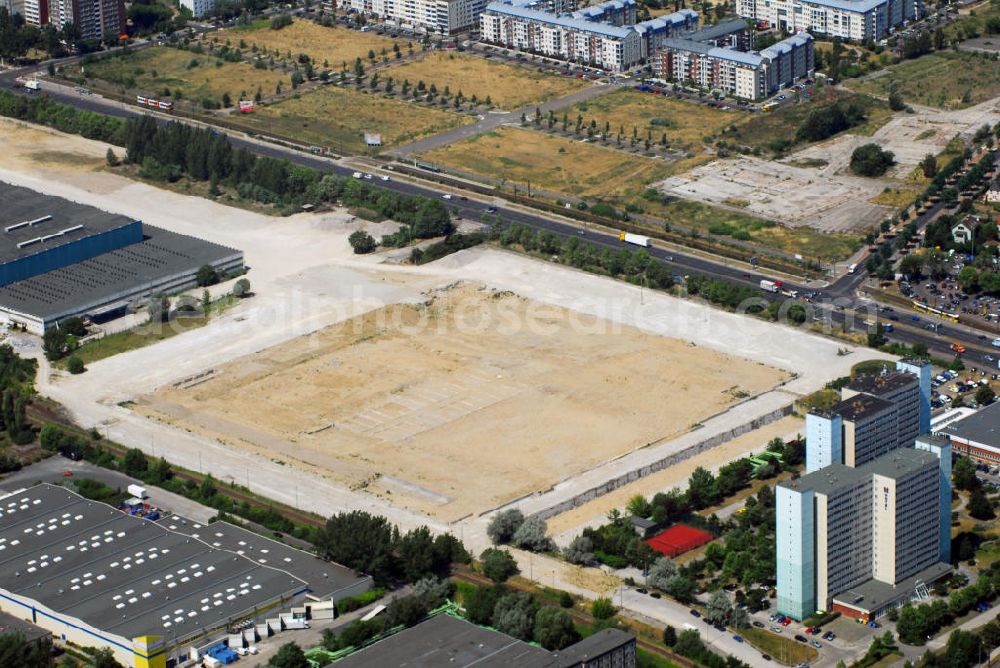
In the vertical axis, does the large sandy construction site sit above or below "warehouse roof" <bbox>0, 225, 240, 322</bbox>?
below

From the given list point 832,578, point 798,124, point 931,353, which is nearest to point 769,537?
point 832,578

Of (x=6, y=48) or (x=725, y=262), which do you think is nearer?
(x=725, y=262)

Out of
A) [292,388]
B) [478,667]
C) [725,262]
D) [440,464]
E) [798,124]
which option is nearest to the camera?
[478,667]

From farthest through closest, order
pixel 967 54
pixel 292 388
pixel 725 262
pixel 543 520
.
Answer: pixel 967 54 → pixel 725 262 → pixel 292 388 → pixel 543 520

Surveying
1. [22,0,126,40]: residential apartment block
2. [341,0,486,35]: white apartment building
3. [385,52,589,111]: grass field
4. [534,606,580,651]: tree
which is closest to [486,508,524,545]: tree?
[534,606,580,651]: tree

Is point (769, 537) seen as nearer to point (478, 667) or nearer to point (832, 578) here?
point (832, 578)

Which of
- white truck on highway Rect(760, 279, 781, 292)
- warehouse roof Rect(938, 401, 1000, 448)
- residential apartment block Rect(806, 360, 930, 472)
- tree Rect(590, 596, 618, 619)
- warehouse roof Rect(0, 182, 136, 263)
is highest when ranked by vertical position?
residential apartment block Rect(806, 360, 930, 472)

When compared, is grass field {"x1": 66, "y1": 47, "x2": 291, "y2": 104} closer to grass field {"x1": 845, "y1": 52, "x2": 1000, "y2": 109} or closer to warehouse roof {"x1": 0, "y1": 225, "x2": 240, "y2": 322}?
warehouse roof {"x1": 0, "y1": 225, "x2": 240, "y2": 322}
